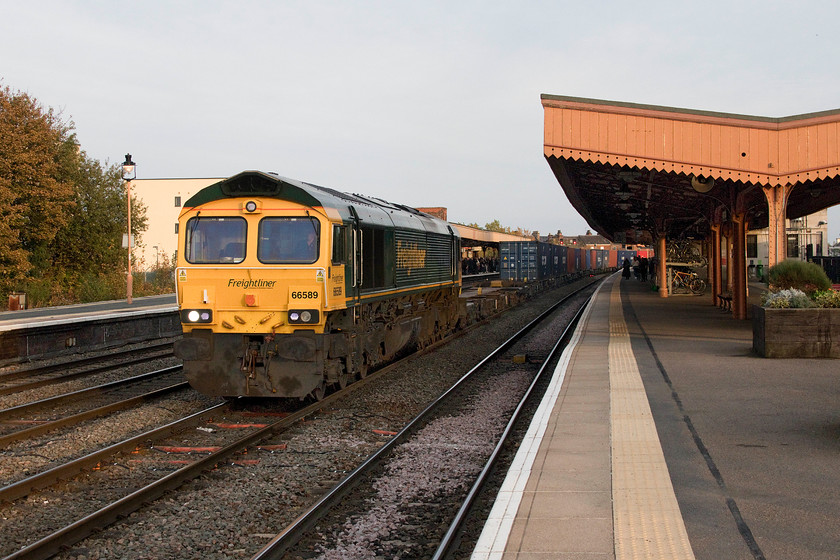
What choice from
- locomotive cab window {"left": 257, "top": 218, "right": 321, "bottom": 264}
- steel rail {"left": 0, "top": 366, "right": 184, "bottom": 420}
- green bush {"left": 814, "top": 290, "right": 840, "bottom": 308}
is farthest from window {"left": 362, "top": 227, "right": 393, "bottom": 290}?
green bush {"left": 814, "top": 290, "right": 840, "bottom": 308}

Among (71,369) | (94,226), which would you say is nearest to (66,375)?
(71,369)

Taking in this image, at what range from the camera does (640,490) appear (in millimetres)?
5992

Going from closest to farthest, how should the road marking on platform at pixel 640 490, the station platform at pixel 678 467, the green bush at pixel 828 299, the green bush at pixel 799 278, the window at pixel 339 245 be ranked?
1. the road marking on platform at pixel 640 490
2. the station platform at pixel 678 467
3. the window at pixel 339 245
4. the green bush at pixel 828 299
5. the green bush at pixel 799 278

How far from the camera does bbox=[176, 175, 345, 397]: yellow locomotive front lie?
10070 millimetres

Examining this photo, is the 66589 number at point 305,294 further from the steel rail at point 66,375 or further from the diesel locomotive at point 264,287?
the steel rail at point 66,375

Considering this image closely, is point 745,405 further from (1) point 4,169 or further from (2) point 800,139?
(1) point 4,169

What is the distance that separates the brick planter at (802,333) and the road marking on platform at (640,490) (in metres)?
4.64

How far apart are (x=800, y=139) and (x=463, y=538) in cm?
1397

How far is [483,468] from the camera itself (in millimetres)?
7605

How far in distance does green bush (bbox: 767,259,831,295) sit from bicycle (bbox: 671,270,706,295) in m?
22.7

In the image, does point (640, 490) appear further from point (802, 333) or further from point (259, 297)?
point (802, 333)

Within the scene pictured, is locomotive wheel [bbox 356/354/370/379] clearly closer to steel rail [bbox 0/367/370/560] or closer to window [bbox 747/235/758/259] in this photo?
steel rail [bbox 0/367/370/560]

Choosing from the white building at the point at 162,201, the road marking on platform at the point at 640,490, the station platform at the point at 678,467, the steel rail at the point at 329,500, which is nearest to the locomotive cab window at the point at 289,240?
the steel rail at the point at 329,500

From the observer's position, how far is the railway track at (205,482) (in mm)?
5838
